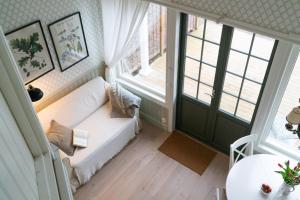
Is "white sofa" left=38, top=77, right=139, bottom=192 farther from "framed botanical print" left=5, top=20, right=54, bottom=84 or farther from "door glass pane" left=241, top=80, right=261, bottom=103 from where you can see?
"door glass pane" left=241, top=80, right=261, bottom=103

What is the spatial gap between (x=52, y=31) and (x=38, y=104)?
102 cm

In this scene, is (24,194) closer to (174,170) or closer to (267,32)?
(267,32)

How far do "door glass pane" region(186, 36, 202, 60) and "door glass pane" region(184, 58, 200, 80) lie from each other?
9 centimetres

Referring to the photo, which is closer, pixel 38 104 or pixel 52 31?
pixel 52 31

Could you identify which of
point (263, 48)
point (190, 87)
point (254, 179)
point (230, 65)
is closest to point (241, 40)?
point (263, 48)

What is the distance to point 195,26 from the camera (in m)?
3.41

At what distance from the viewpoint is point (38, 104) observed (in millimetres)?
3848

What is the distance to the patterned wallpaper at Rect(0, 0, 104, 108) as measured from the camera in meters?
3.14

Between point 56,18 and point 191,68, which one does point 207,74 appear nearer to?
point 191,68

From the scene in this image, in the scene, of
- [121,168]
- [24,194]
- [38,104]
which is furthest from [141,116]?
[24,194]

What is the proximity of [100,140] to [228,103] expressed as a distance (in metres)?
1.78

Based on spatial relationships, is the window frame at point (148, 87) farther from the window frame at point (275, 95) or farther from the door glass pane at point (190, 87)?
the window frame at point (275, 95)

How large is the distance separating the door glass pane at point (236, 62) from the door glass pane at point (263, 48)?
14 cm

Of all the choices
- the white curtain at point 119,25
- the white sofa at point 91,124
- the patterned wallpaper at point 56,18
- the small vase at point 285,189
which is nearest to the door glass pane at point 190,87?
the white sofa at point 91,124
